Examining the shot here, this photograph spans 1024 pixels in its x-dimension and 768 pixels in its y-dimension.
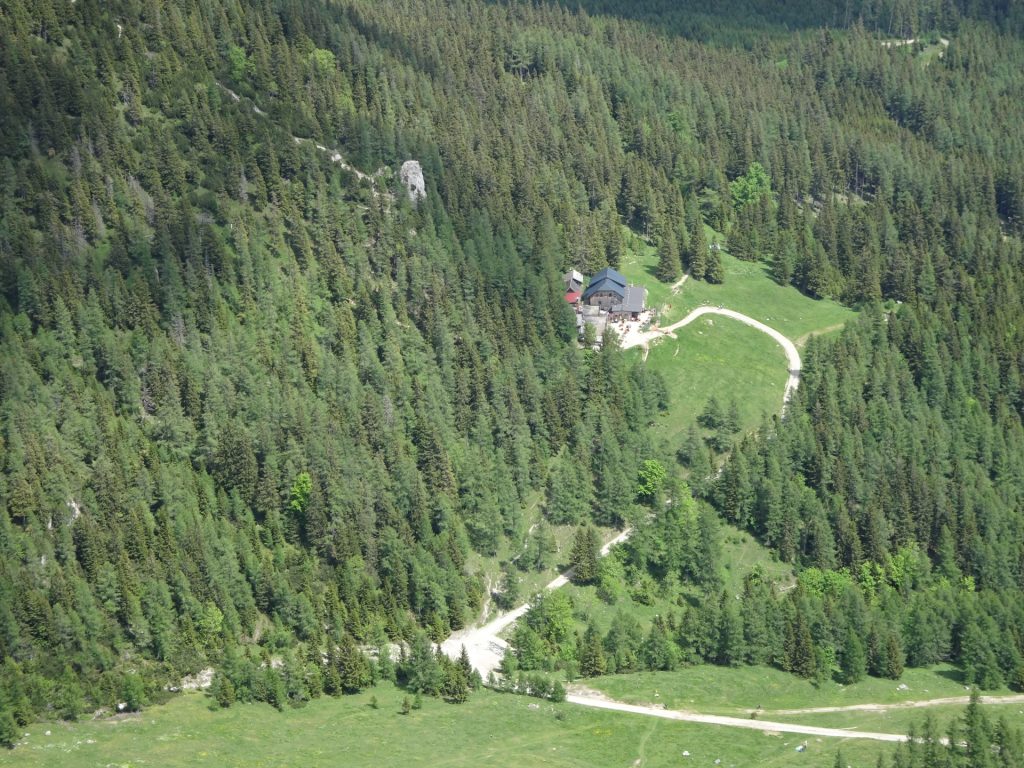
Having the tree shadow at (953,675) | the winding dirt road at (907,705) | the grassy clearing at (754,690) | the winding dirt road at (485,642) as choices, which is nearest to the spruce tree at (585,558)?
the winding dirt road at (485,642)

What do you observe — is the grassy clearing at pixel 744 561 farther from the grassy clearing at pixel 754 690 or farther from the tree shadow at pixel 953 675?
the tree shadow at pixel 953 675

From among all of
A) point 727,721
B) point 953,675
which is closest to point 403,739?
point 727,721

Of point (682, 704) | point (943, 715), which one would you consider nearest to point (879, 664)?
point (943, 715)

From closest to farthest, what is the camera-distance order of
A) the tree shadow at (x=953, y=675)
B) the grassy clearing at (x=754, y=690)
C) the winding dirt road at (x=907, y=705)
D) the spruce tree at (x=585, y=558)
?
the winding dirt road at (x=907, y=705), the grassy clearing at (x=754, y=690), the tree shadow at (x=953, y=675), the spruce tree at (x=585, y=558)

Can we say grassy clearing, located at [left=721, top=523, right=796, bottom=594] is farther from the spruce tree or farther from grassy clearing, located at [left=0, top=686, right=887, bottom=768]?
grassy clearing, located at [left=0, top=686, right=887, bottom=768]

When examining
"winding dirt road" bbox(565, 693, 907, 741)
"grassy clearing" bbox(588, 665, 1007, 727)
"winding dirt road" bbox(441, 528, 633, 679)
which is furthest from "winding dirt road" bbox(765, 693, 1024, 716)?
"winding dirt road" bbox(441, 528, 633, 679)

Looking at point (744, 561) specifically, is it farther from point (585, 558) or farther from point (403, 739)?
point (403, 739)

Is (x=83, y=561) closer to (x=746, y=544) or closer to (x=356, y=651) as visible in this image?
(x=356, y=651)
